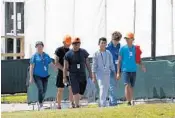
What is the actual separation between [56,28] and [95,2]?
218cm

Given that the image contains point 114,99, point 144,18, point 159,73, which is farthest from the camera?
point 144,18

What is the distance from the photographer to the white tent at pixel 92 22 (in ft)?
85.9

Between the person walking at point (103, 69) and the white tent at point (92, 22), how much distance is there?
1143 centimetres

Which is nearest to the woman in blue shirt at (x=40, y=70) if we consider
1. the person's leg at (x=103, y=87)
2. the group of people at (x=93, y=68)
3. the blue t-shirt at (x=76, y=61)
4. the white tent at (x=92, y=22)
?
the group of people at (x=93, y=68)

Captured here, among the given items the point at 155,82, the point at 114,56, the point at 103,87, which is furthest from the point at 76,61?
the point at 155,82

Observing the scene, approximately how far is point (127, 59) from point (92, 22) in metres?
13.4

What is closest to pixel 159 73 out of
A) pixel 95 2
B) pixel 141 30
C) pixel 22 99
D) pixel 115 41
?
pixel 115 41

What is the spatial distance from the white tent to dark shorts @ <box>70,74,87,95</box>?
1190cm

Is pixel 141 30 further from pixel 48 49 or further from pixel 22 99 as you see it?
pixel 22 99

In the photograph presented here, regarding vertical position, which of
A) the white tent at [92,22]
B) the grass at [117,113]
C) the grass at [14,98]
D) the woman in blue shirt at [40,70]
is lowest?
the grass at [14,98]

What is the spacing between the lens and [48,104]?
57.7 feet

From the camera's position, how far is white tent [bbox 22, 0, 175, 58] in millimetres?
26188

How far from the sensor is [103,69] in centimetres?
1462

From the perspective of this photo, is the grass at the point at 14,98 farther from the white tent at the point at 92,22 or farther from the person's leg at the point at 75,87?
the person's leg at the point at 75,87
